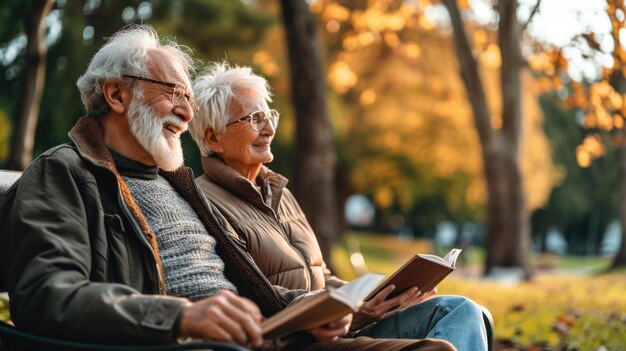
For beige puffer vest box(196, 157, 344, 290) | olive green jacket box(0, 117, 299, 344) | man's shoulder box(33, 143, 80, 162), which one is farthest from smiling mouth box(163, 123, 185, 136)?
beige puffer vest box(196, 157, 344, 290)

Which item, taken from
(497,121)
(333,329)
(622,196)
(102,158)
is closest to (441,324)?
(333,329)

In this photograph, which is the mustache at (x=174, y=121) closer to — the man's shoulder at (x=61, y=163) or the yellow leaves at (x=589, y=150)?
the man's shoulder at (x=61, y=163)

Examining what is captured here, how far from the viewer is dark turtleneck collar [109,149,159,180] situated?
3.00m

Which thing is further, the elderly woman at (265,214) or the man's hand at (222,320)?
the elderly woman at (265,214)

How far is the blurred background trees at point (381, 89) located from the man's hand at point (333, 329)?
4135 mm

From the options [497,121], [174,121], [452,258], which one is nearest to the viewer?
[174,121]

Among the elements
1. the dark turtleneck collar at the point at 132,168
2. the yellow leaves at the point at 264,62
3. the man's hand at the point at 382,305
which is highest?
the dark turtleneck collar at the point at 132,168

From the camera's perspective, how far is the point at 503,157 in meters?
16.0

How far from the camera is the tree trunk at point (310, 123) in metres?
9.97

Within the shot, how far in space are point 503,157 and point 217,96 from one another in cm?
1253

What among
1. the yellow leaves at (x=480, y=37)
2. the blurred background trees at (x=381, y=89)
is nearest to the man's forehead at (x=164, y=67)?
the blurred background trees at (x=381, y=89)

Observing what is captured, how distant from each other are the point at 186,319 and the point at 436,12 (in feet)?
67.2

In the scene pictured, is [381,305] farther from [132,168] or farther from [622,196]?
[622,196]

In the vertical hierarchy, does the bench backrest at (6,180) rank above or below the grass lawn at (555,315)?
above
